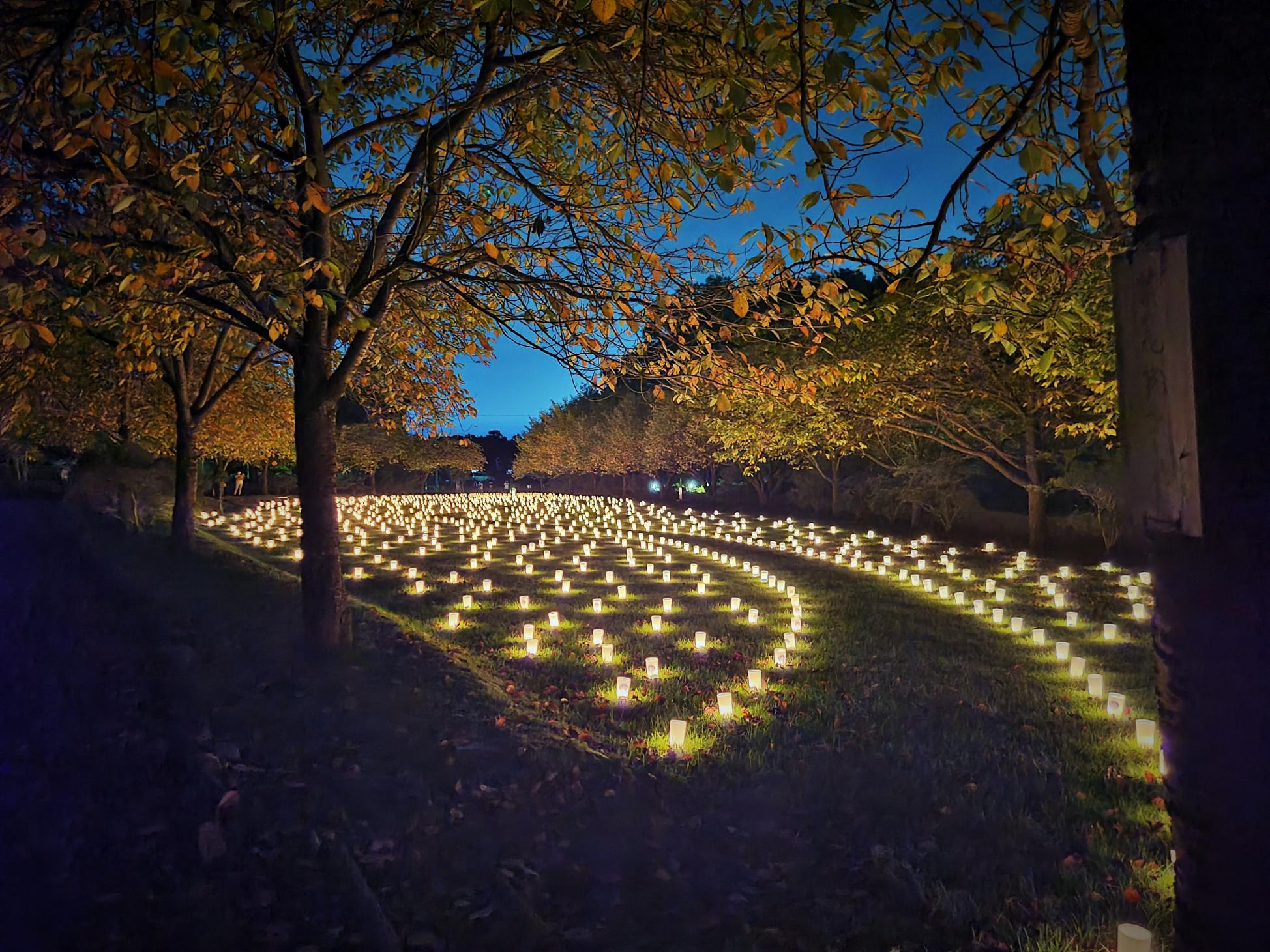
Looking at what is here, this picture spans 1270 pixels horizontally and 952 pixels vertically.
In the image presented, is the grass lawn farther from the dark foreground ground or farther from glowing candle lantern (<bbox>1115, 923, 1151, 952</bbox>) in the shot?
glowing candle lantern (<bbox>1115, 923, 1151, 952</bbox>)

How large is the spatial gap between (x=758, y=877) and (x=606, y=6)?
4.26 meters

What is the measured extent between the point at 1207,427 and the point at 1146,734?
15.8 ft

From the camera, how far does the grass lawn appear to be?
340cm

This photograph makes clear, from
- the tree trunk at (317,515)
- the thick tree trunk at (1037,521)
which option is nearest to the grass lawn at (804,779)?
the tree trunk at (317,515)

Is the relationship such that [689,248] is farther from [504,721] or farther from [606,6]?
[504,721]

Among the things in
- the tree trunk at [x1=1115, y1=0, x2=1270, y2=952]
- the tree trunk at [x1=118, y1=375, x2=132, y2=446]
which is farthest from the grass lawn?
the tree trunk at [x1=118, y1=375, x2=132, y2=446]

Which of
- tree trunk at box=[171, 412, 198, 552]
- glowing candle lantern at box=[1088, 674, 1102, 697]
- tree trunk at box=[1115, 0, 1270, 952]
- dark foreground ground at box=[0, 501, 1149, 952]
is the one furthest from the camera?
tree trunk at box=[171, 412, 198, 552]

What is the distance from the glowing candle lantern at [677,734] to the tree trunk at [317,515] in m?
3.37

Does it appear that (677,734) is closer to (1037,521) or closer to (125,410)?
(1037,521)

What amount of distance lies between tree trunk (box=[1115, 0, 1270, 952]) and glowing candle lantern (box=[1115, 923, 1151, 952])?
105 centimetres

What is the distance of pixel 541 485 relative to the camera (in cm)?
7750

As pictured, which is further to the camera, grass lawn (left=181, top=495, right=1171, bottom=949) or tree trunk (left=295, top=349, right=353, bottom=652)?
tree trunk (left=295, top=349, right=353, bottom=652)

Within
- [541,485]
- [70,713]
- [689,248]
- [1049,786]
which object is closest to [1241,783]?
[1049,786]

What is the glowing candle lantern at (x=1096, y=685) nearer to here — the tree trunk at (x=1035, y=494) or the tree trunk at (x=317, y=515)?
the tree trunk at (x=317, y=515)
